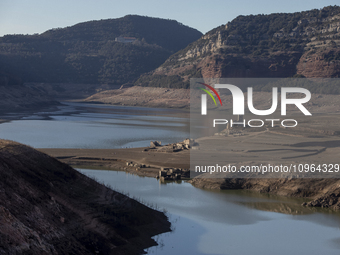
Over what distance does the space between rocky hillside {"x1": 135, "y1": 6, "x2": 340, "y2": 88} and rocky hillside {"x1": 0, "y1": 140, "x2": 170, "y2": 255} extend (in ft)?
383

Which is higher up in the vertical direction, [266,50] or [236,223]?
[266,50]

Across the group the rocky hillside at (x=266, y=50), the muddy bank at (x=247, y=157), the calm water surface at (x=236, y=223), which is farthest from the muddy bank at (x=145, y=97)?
the calm water surface at (x=236, y=223)

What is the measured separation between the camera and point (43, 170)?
62.3 feet

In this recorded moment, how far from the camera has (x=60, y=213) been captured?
Result: 1627cm

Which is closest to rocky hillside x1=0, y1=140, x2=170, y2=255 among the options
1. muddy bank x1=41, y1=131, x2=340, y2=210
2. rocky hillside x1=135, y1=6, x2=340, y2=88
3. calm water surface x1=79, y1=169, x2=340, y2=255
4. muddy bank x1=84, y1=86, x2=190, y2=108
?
calm water surface x1=79, y1=169, x2=340, y2=255

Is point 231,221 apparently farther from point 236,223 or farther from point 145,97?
point 145,97

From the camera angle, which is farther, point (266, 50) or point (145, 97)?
point (145, 97)

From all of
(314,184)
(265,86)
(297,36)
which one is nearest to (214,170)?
(314,184)

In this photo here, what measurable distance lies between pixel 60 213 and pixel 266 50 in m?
146

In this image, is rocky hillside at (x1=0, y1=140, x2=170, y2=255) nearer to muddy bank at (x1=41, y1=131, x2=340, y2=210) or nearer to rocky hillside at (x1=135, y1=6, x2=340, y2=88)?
muddy bank at (x1=41, y1=131, x2=340, y2=210)

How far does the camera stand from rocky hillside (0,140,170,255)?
13.8 metres

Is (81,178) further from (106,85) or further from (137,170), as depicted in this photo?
(106,85)

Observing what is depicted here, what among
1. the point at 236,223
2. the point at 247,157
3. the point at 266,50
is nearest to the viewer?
the point at 236,223

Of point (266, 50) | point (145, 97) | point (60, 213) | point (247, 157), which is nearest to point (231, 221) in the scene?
point (60, 213)
